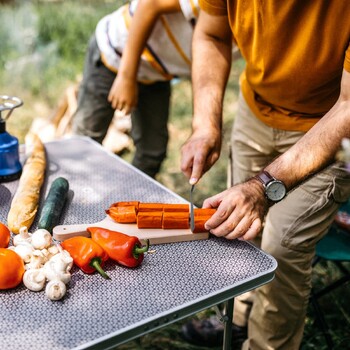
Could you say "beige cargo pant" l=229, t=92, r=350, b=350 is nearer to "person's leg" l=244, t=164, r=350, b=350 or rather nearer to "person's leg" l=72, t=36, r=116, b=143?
"person's leg" l=244, t=164, r=350, b=350

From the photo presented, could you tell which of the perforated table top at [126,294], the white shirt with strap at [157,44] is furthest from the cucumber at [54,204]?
the white shirt with strap at [157,44]

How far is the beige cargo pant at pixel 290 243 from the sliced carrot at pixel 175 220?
0.51 metres

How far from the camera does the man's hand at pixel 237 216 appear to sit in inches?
67.7

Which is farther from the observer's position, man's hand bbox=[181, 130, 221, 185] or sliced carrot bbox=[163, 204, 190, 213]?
man's hand bbox=[181, 130, 221, 185]

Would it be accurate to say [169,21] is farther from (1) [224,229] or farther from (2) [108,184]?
(1) [224,229]

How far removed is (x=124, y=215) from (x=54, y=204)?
263mm

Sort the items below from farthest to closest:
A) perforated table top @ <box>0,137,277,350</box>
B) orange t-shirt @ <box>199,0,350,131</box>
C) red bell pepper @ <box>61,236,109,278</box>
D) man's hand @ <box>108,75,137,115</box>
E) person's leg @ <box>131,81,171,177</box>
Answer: person's leg @ <box>131,81,171,177</box>, man's hand @ <box>108,75,137,115</box>, orange t-shirt @ <box>199,0,350,131</box>, red bell pepper @ <box>61,236,109,278</box>, perforated table top @ <box>0,137,277,350</box>

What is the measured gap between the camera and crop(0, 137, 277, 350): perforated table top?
1375mm

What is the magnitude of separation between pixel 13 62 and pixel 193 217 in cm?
522

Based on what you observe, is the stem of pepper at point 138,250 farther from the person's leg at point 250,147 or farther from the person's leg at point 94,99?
the person's leg at point 94,99

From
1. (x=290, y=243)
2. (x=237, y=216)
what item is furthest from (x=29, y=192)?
(x=290, y=243)

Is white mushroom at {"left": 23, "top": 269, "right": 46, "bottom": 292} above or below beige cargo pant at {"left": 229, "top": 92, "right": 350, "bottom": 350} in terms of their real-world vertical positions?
above

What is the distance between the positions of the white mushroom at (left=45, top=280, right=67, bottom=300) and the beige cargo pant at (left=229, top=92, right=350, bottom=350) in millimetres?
986

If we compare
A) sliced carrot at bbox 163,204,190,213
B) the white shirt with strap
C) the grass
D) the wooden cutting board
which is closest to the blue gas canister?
the wooden cutting board
